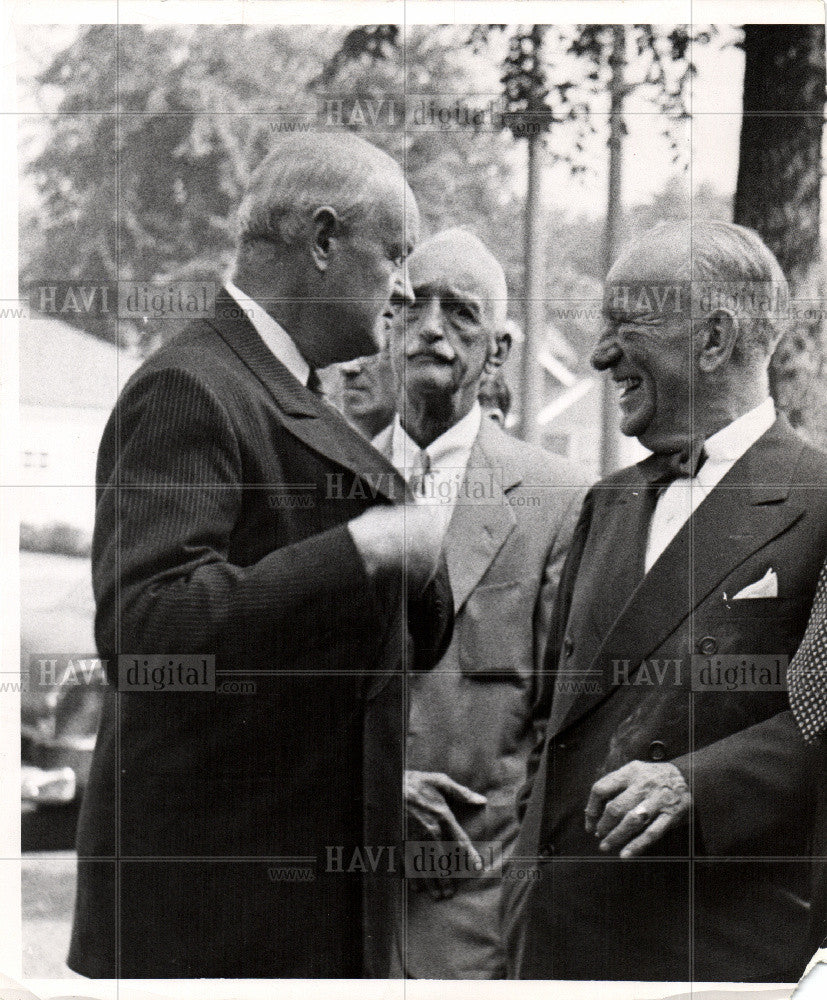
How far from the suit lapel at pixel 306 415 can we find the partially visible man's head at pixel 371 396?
0.14ft

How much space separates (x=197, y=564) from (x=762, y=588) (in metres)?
1.97

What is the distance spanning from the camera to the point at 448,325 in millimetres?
5047

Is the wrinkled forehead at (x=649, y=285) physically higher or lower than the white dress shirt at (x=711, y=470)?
higher

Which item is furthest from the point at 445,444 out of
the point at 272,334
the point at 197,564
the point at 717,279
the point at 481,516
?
the point at 717,279

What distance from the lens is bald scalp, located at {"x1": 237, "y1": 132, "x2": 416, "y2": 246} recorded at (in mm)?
5016

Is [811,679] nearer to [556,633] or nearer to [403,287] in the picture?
[556,633]

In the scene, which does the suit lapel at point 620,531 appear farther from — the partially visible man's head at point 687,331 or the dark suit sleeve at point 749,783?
the dark suit sleeve at point 749,783

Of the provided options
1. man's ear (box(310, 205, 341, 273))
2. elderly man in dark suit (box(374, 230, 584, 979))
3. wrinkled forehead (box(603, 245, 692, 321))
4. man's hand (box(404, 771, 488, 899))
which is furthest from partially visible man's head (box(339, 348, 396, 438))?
man's hand (box(404, 771, 488, 899))

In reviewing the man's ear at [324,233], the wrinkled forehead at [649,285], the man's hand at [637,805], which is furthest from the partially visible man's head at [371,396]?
the man's hand at [637,805]

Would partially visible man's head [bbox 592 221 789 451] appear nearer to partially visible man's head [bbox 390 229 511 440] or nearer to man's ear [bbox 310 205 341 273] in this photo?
partially visible man's head [bbox 390 229 511 440]

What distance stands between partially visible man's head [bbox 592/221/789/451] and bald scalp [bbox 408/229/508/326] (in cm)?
39

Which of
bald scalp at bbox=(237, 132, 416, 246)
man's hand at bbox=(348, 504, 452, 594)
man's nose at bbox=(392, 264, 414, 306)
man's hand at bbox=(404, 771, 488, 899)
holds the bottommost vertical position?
man's hand at bbox=(404, 771, 488, 899)

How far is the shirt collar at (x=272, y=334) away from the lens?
5027 millimetres

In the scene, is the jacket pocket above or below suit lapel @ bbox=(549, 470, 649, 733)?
below
